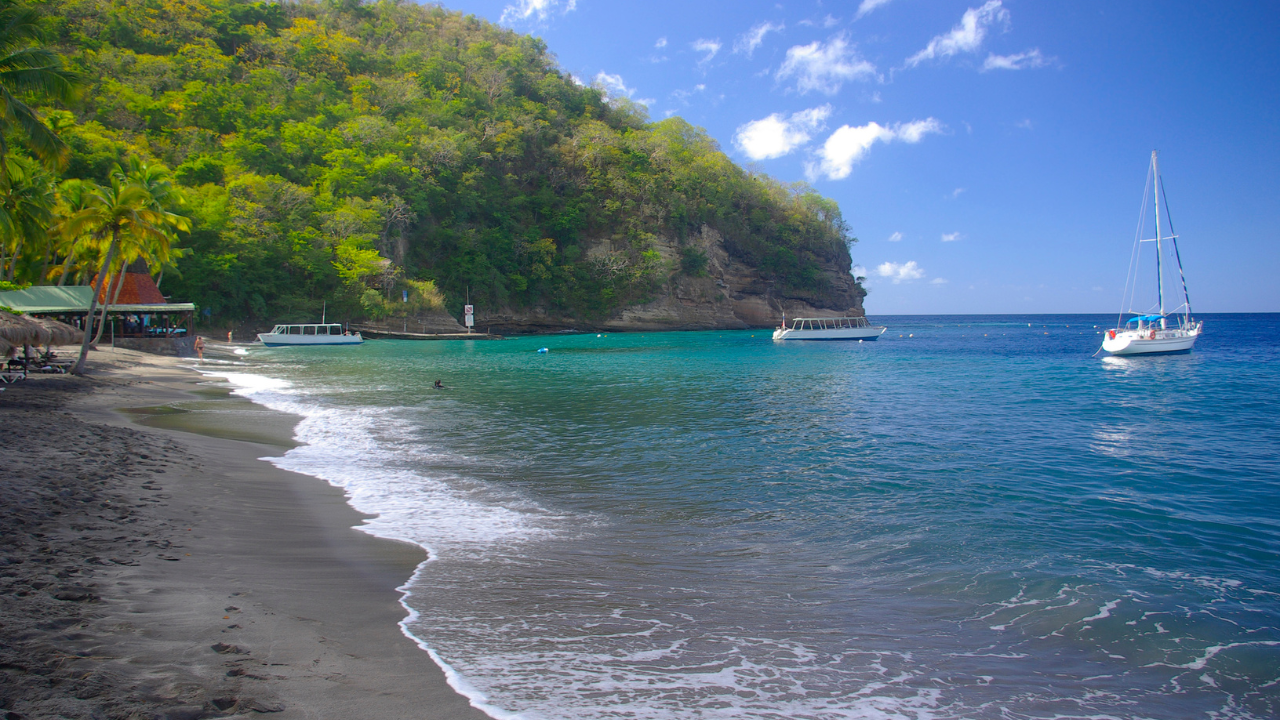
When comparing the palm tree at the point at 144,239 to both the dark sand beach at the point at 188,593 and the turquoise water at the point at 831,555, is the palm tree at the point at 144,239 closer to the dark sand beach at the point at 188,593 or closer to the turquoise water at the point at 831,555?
the turquoise water at the point at 831,555

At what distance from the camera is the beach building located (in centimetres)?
2777

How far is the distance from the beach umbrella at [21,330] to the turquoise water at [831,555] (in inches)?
298

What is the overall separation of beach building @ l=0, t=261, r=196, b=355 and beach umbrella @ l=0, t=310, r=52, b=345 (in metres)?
11.6

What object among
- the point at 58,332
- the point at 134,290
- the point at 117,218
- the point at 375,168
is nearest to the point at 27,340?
the point at 58,332

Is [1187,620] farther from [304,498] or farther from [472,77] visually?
[472,77]

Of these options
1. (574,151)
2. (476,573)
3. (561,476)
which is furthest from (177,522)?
(574,151)

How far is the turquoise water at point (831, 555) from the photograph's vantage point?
407 centimetres

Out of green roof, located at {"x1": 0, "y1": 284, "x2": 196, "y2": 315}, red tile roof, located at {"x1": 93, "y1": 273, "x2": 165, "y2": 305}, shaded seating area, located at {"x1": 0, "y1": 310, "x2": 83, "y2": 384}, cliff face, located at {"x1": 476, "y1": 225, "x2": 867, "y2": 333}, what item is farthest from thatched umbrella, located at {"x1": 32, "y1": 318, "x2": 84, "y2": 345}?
cliff face, located at {"x1": 476, "y1": 225, "x2": 867, "y2": 333}

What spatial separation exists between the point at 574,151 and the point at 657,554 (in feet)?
254

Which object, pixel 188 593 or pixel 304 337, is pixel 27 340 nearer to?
pixel 188 593

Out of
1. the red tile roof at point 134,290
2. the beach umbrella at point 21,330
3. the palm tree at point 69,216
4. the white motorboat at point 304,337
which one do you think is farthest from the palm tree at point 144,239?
the white motorboat at point 304,337

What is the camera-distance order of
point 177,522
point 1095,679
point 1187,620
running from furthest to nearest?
point 177,522
point 1187,620
point 1095,679

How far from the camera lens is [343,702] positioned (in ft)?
11.2

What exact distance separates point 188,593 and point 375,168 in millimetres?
61797
